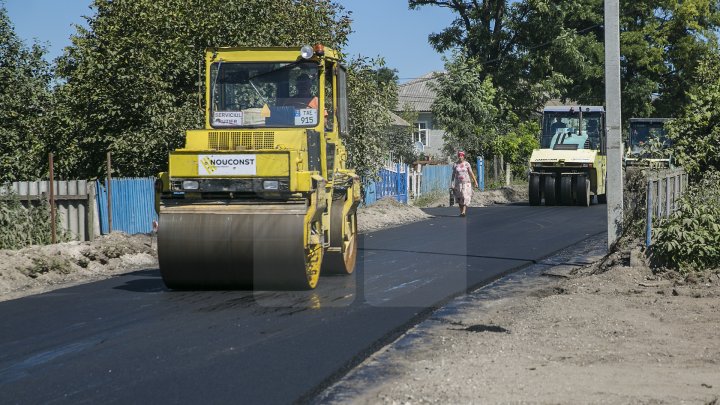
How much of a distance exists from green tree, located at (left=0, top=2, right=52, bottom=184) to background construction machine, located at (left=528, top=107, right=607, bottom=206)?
A: 1509cm

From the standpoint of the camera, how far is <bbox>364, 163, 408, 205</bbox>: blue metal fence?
31.3 metres

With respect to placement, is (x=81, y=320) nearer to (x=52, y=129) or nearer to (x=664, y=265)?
(x=664, y=265)

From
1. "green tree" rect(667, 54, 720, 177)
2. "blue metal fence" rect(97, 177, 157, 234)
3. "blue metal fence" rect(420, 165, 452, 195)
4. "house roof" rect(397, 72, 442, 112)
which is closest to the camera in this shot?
"green tree" rect(667, 54, 720, 177)

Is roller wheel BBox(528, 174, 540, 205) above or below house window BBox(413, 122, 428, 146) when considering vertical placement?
below

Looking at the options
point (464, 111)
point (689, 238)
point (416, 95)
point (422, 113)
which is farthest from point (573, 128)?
point (416, 95)

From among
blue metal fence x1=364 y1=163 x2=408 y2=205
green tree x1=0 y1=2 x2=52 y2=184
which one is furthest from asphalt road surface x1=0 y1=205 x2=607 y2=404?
blue metal fence x1=364 y1=163 x2=408 y2=205

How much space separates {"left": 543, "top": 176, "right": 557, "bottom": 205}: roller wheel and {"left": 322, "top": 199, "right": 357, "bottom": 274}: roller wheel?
18.2 metres

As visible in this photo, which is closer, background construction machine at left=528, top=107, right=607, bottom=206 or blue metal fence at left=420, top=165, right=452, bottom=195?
background construction machine at left=528, top=107, right=607, bottom=206

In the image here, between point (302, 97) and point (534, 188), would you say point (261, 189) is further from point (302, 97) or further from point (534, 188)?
point (534, 188)

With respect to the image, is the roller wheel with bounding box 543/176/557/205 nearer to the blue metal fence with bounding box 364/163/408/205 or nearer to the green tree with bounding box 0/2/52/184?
the blue metal fence with bounding box 364/163/408/205

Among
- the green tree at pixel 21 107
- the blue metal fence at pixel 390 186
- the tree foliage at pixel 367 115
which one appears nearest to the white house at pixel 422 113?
the blue metal fence at pixel 390 186

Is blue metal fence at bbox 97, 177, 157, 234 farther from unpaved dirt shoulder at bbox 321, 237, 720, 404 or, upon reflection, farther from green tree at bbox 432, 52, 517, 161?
green tree at bbox 432, 52, 517, 161

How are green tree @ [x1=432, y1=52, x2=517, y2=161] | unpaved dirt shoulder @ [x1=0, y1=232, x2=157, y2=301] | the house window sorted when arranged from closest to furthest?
1. unpaved dirt shoulder @ [x1=0, y1=232, x2=157, y2=301]
2. green tree @ [x1=432, y1=52, x2=517, y2=161]
3. the house window

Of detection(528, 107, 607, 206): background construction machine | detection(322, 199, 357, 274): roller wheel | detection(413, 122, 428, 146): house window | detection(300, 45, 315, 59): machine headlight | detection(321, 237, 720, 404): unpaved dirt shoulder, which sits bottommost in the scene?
detection(321, 237, 720, 404): unpaved dirt shoulder
